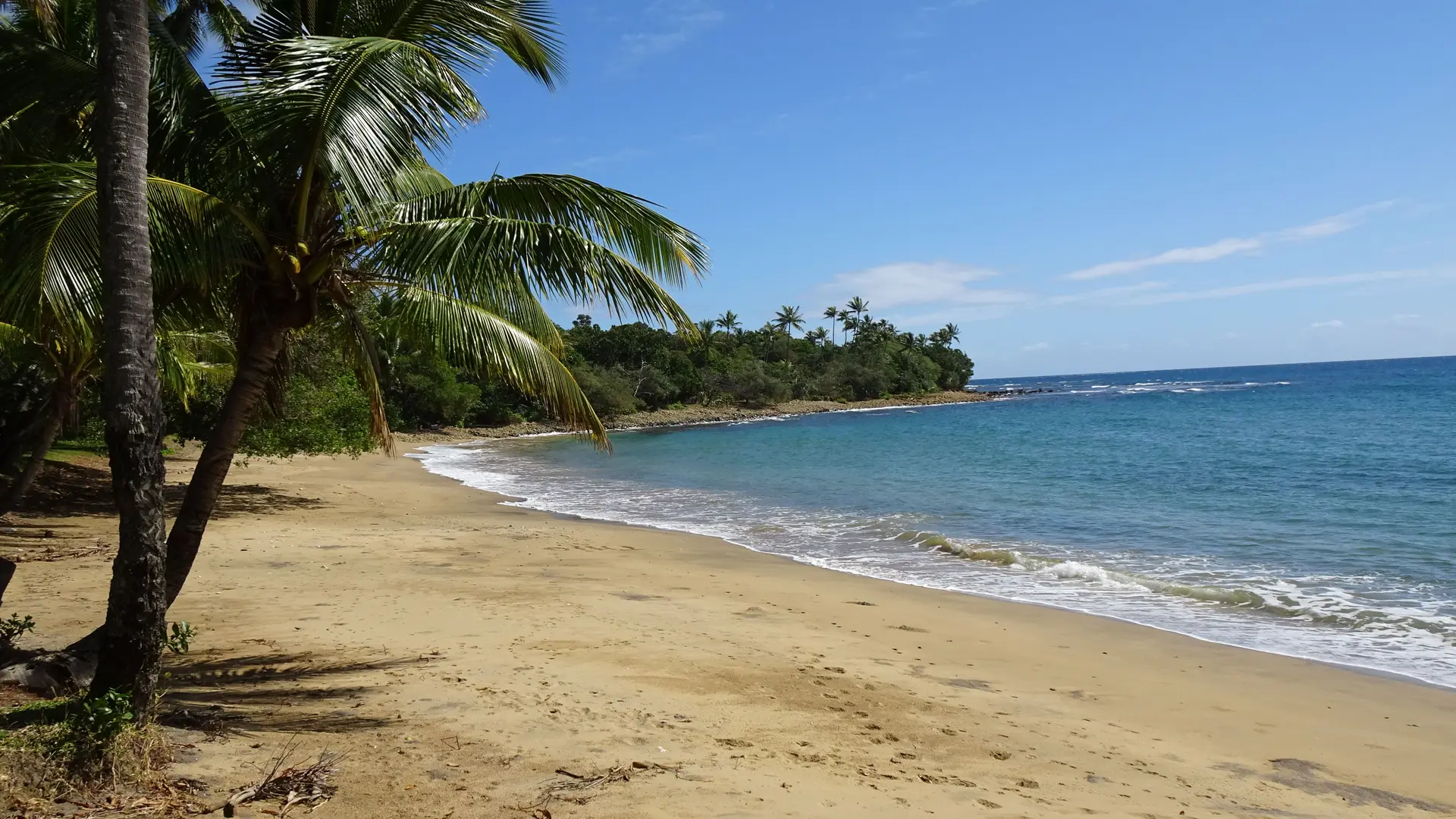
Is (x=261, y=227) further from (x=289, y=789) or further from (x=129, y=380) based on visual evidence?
(x=289, y=789)

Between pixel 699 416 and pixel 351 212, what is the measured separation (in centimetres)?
6840

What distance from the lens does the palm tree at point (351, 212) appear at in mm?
5289

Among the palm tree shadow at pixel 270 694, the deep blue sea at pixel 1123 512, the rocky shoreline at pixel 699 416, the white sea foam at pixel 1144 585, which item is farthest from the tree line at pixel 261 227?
the rocky shoreline at pixel 699 416

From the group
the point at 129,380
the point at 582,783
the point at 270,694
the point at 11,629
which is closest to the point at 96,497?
the point at 11,629

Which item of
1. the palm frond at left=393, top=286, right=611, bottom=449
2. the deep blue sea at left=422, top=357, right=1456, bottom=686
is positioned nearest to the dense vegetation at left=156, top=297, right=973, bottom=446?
the palm frond at left=393, top=286, right=611, bottom=449

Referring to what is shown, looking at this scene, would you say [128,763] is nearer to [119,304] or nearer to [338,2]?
[119,304]

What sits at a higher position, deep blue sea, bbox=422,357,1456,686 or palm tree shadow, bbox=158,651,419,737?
palm tree shadow, bbox=158,651,419,737

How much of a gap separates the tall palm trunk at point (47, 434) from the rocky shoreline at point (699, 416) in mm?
29865

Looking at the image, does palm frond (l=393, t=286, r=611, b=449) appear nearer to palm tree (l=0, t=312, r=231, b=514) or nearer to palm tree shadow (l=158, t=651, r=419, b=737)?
palm tree (l=0, t=312, r=231, b=514)

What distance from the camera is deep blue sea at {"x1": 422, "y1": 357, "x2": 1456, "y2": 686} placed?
33.8 feet

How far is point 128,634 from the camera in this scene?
4180 mm

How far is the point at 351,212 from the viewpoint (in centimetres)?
568

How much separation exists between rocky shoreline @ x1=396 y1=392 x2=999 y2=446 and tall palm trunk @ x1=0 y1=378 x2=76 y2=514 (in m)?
29.9

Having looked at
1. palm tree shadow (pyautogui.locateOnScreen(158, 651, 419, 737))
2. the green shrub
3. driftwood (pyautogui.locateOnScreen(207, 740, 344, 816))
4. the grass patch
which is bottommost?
palm tree shadow (pyautogui.locateOnScreen(158, 651, 419, 737))
